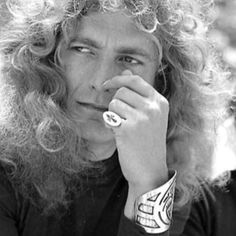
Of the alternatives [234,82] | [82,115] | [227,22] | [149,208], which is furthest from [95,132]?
[227,22]

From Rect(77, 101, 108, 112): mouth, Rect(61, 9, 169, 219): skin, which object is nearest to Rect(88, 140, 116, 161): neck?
Rect(61, 9, 169, 219): skin

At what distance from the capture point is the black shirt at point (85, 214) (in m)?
1.88

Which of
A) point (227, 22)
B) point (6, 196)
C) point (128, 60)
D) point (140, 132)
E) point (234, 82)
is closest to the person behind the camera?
point (140, 132)

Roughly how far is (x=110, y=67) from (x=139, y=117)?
0.81 ft

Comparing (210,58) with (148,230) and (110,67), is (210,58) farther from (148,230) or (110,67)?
(148,230)

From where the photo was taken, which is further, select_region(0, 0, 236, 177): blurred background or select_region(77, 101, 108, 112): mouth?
select_region(0, 0, 236, 177): blurred background

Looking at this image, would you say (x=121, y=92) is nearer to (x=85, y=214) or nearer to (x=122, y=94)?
(x=122, y=94)

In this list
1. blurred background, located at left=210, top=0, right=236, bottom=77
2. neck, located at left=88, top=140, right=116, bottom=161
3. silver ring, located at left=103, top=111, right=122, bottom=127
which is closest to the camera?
silver ring, located at left=103, top=111, right=122, bottom=127

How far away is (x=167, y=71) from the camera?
220 cm

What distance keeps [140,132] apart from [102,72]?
0.87 feet

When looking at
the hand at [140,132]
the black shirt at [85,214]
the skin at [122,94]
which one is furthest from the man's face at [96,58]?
the black shirt at [85,214]

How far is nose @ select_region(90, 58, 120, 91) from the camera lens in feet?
6.33

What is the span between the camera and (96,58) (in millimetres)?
1973

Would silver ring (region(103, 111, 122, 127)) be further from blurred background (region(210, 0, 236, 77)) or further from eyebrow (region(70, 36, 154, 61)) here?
blurred background (region(210, 0, 236, 77))
